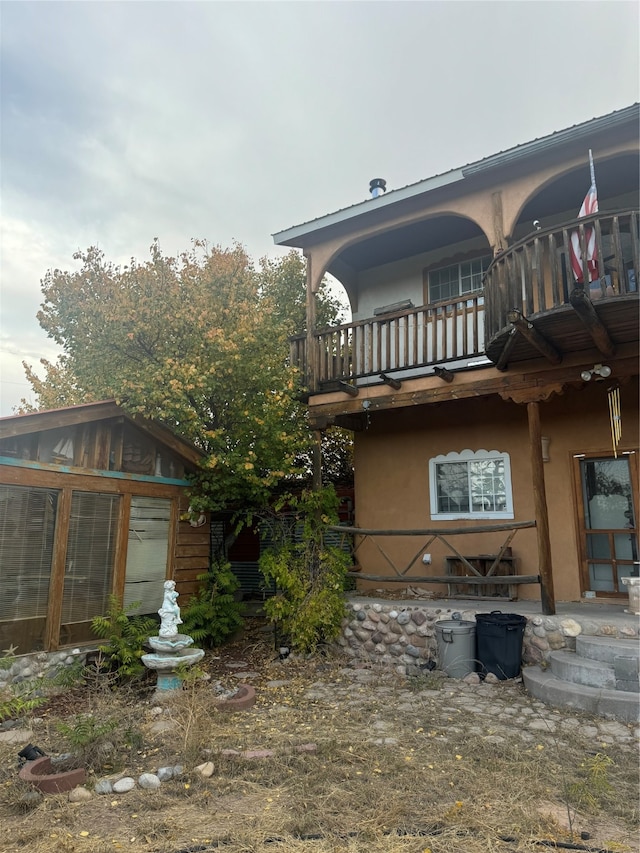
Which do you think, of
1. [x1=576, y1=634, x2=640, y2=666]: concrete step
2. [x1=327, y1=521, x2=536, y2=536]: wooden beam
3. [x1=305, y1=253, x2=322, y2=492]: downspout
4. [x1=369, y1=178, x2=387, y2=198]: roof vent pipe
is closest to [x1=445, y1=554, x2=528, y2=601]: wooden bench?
[x1=327, y1=521, x2=536, y2=536]: wooden beam

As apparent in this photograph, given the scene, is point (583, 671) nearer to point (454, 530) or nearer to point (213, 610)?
point (454, 530)

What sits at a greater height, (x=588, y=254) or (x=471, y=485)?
(x=588, y=254)

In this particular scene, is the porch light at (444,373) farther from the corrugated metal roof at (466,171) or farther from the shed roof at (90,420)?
the shed roof at (90,420)

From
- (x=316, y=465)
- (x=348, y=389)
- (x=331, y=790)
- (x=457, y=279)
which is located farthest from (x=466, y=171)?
(x=331, y=790)

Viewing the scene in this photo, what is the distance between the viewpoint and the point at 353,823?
3262mm

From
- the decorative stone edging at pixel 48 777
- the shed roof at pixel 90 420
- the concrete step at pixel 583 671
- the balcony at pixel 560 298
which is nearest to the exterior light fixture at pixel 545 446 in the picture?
the balcony at pixel 560 298

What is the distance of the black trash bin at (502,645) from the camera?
6375 millimetres

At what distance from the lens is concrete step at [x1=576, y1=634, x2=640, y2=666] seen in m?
5.52

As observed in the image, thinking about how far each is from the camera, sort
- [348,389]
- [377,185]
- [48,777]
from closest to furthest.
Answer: [48,777]
[348,389]
[377,185]

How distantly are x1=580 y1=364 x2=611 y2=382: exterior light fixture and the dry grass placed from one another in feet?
13.6

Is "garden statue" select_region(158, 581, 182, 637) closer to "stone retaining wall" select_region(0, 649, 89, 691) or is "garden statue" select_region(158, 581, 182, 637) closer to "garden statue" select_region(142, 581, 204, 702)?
"garden statue" select_region(142, 581, 204, 702)

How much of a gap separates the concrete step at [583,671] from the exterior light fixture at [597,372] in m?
3.27

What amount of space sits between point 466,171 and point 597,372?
3340 mm

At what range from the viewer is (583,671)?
18.4 feet
